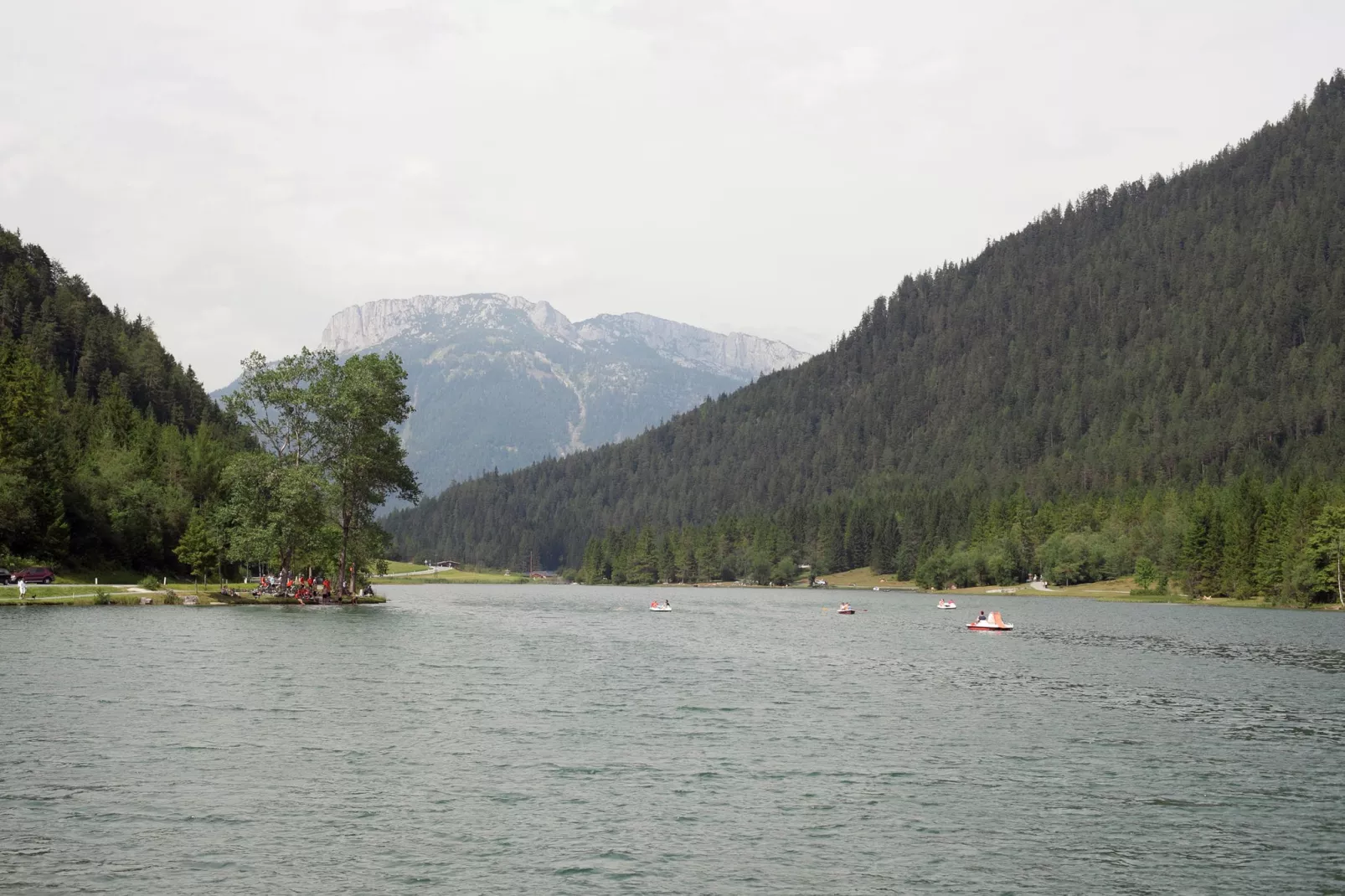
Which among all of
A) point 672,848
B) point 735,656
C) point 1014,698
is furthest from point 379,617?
point 672,848

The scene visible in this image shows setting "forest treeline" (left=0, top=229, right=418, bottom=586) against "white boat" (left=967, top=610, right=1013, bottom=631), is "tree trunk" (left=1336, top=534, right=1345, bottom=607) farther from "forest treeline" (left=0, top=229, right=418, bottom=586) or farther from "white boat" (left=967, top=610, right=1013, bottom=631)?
"forest treeline" (left=0, top=229, right=418, bottom=586)

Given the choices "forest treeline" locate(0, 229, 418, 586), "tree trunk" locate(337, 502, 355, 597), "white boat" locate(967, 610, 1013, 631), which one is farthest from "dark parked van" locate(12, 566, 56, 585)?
"white boat" locate(967, 610, 1013, 631)

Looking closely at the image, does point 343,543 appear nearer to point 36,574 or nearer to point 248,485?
point 248,485

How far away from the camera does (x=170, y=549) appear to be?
181 m

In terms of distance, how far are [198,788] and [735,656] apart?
61.9 metres

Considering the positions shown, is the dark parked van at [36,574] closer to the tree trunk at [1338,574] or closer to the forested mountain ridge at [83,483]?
the forested mountain ridge at [83,483]

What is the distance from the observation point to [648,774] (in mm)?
46500

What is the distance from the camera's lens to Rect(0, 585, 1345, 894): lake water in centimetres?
3341

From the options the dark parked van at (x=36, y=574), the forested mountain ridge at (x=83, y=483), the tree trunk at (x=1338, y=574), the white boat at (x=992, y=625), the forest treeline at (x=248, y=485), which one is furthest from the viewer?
the tree trunk at (x=1338, y=574)

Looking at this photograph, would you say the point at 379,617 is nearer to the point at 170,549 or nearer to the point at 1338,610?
the point at 170,549

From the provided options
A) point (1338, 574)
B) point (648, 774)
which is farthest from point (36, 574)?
point (1338, 574)

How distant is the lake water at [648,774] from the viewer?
33.4 meters

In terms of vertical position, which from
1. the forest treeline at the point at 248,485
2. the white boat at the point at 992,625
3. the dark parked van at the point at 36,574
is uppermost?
the forest treeline at the point at 248,485

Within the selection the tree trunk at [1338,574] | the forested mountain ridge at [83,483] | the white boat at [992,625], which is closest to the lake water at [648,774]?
the white boat at [992,625]
